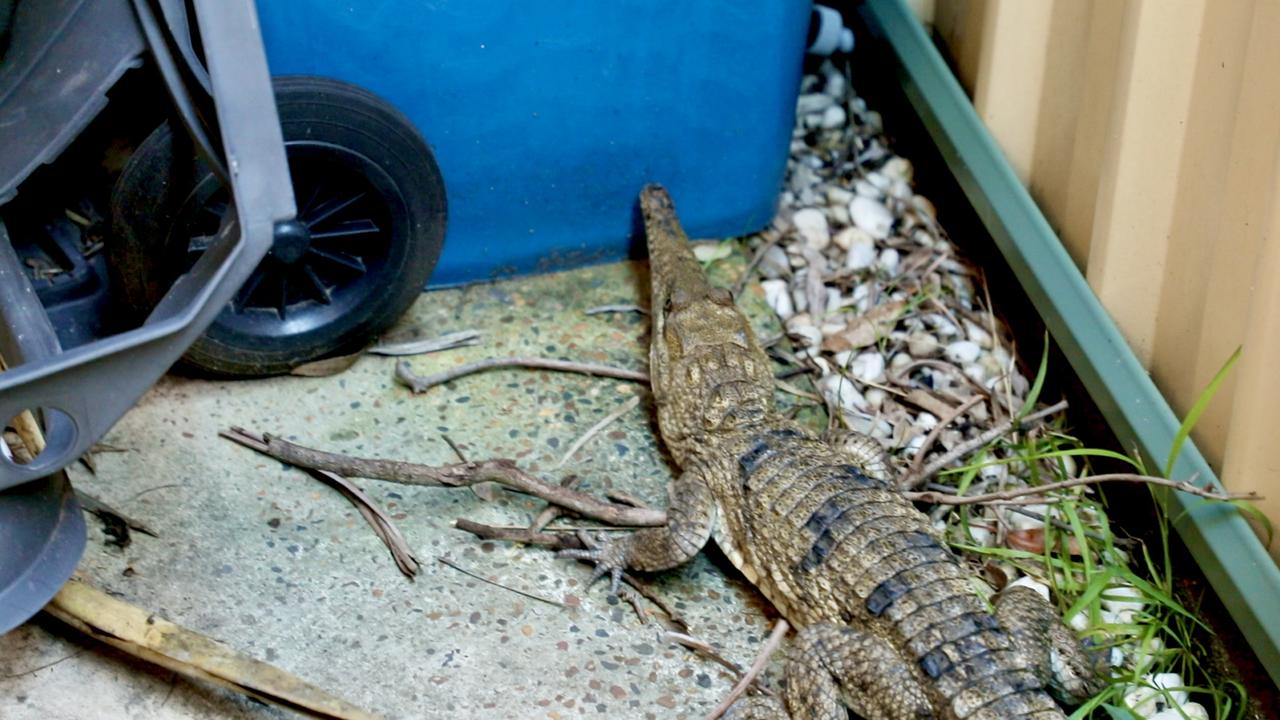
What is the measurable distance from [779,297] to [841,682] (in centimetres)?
138

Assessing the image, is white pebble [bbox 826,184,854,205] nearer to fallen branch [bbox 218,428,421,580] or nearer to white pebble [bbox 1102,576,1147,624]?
white pebble [bbox 1102,576,1147,624]

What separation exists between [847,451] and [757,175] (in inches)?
37.7

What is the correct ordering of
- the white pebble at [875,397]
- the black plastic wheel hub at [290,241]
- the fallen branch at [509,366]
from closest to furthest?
Result: the black plastic wheel hub at [290,241] < the fallen branch at [509,366] < the white pebble at [875,397]

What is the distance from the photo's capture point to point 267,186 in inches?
90.5

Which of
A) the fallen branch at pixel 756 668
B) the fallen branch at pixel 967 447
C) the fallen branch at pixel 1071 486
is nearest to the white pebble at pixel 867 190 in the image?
the fallen branch at pixel 967 447

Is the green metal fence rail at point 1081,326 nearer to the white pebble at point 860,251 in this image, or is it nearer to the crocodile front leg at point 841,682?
the white pebble at point 860,251

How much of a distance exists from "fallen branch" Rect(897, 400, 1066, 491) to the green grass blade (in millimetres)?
418

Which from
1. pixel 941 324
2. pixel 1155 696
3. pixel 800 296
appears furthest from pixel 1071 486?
pixel 800 296

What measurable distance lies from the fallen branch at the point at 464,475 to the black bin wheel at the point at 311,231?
28 cm

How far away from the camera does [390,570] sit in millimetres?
2807

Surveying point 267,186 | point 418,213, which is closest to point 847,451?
point 418,213

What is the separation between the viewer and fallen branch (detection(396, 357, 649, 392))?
3.25 metres

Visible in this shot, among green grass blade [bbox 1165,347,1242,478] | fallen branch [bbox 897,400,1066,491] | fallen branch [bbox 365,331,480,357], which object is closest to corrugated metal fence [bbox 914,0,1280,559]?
green grass blade [bbox 1165,347,1242,478]

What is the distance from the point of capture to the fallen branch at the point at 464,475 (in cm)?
288
